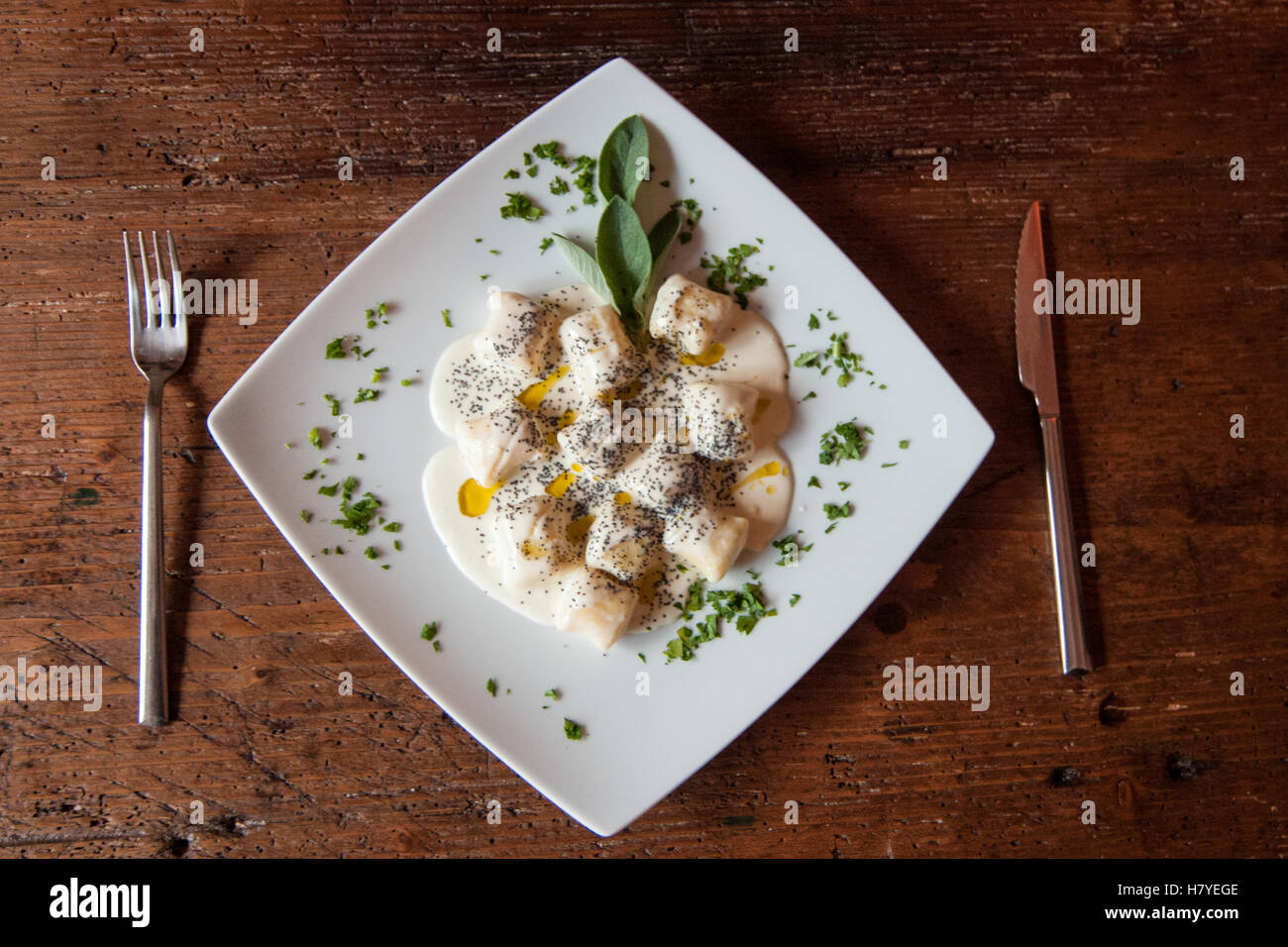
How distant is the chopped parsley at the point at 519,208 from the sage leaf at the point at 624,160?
0.56ft

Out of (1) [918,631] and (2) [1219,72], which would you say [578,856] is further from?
(2) [1219,72]

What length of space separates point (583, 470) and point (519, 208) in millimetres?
Result: 615

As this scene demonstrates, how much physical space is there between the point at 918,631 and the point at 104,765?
1.91m

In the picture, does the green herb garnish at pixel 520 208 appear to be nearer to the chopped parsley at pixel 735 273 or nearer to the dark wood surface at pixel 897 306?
the dark wood surface at pixel 897 306

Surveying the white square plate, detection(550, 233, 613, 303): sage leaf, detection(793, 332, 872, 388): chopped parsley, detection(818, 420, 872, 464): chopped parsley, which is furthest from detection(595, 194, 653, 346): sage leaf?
detection(818, 420, 872, 464): chopped parsley

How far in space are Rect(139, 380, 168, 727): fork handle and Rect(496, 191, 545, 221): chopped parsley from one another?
96cm

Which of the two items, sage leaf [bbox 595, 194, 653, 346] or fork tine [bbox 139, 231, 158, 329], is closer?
sage leaf [bbox 595, 194, 653, 346]

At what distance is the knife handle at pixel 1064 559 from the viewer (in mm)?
1846

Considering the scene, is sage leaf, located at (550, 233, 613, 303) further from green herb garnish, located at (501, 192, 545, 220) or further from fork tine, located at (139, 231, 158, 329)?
fork tine, located at (139, 231, 158, 329)

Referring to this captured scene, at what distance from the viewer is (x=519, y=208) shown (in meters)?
1.84

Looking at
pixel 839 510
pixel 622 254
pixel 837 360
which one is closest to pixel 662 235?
pixel 622 254

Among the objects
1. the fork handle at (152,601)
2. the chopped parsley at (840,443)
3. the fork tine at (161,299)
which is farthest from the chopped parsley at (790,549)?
the fork tine at (161,299)

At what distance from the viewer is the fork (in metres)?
1.80

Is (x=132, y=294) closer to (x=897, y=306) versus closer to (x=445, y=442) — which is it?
(x=445, y=442)
